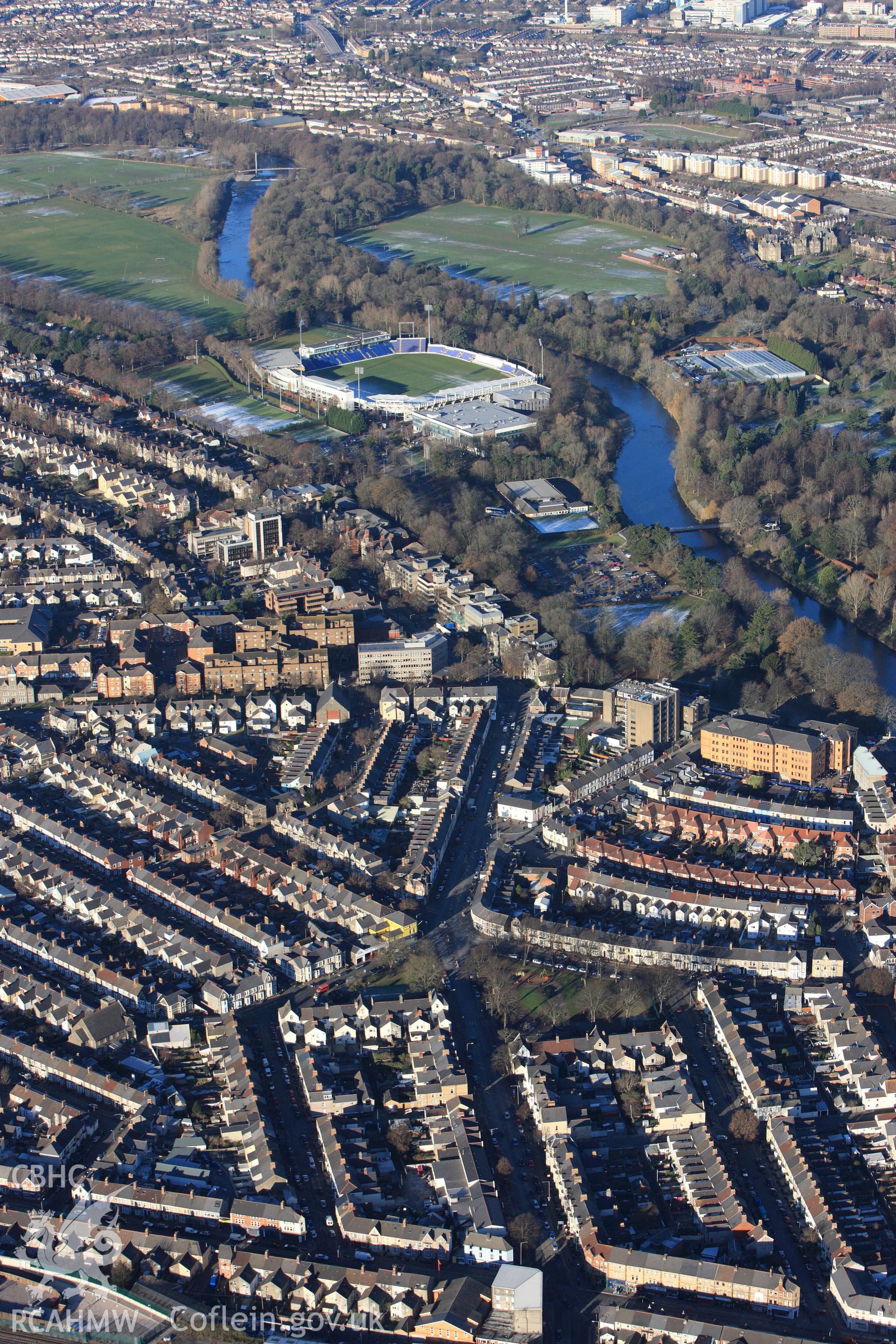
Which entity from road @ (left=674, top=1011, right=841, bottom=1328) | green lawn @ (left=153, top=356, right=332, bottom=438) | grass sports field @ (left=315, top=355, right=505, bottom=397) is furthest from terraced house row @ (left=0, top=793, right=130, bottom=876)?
grass sports field @ (left=315, top=355, right=505, bottom=397)

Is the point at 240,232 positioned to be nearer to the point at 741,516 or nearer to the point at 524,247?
the point at 524,247

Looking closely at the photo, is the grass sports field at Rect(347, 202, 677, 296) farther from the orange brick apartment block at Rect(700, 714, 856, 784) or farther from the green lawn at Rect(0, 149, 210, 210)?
the orange brick apartment block at Rect(700, 714, 856, 784)

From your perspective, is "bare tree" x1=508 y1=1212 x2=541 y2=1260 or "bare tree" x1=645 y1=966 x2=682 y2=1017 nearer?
"bare tree" x1=508 y1=1212 x2=541 y2=1260

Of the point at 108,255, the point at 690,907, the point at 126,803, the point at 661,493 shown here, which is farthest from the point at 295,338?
the point at 690,907

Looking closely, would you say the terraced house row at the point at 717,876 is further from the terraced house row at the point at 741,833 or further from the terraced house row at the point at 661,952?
the terraced house row at the point at 661,952

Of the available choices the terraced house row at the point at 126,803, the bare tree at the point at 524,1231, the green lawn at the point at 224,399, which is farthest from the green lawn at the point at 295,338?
the bare tree at the point at 524,1231

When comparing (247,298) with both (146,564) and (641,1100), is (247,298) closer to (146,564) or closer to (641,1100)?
(146,564)

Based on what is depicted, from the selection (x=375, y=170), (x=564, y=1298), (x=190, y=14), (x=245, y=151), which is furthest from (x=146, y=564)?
(x=190, y=14)
